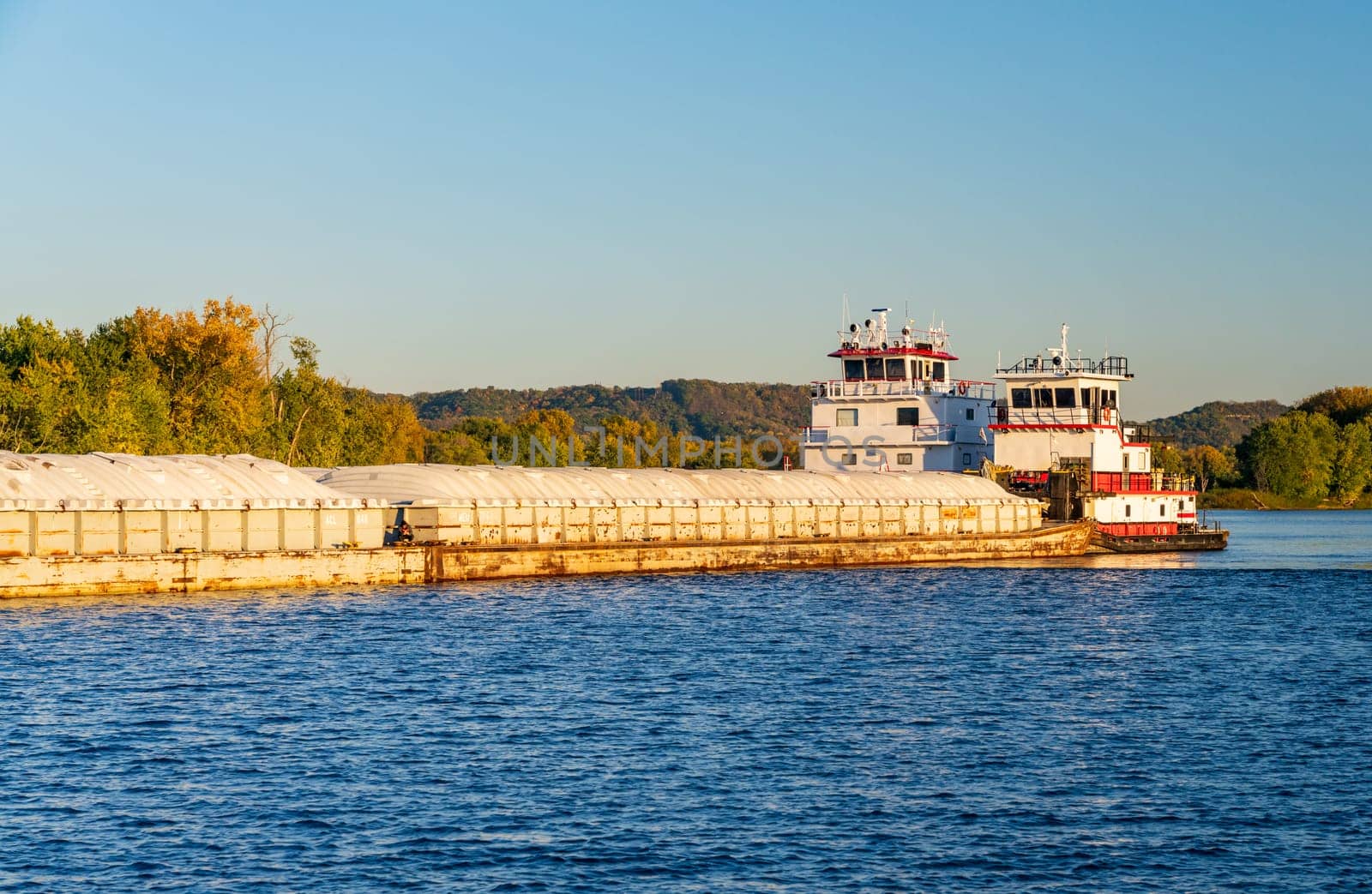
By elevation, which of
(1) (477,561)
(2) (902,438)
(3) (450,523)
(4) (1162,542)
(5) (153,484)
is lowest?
(4) (1162,542)

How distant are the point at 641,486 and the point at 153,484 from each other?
29.2m

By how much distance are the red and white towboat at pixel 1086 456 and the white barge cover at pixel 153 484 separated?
163 ft

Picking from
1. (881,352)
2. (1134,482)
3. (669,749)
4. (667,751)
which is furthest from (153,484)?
(1134,482)

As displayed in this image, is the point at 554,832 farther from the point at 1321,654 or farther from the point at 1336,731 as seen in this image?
the point at 1321,654

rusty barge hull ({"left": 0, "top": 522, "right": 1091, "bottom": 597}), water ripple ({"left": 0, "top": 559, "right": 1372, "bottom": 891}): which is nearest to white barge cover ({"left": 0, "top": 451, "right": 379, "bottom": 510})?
rusty barge hull ({"left": 0, "top": 522, "right": 1091, "bottom": 597})

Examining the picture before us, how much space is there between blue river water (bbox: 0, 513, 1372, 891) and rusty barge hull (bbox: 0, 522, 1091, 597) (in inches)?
67.0

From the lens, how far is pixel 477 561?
76562mm

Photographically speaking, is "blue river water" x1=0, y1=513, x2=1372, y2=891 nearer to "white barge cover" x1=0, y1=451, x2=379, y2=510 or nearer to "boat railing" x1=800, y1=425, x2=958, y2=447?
"white barge cover" x1=0, y1=451, x2=379, y2=510

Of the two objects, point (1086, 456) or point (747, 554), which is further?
point (1086, 456)

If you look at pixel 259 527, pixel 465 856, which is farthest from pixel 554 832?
pixel 259 527

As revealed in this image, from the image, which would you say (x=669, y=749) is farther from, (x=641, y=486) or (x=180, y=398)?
(x=180, y=398)

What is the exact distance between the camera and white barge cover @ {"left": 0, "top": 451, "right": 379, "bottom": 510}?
63.5 m

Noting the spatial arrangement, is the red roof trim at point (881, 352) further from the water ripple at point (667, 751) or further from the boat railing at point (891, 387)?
the water ripple at point (667, 751)

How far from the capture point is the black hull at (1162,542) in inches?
4016
